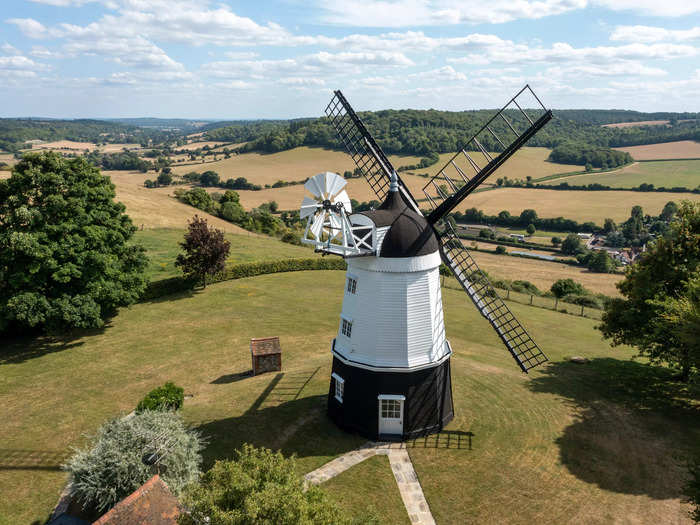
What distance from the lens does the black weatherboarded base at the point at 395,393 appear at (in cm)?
1897

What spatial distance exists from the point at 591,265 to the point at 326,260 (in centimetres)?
4099

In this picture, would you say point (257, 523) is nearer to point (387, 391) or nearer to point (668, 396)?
point (387, 391)

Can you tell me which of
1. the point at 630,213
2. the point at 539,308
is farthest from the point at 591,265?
the point at 630,213

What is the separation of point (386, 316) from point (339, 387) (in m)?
4.59

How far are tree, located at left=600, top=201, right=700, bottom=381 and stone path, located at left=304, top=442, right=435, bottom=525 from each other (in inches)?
556

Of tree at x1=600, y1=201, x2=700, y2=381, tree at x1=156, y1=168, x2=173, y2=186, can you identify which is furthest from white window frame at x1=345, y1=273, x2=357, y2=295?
tree at x1=156, y1=168, x2=173, y2=186

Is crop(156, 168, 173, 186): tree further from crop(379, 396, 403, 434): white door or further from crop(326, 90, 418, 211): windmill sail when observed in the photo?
crop(379, 396, 403, 434): white door

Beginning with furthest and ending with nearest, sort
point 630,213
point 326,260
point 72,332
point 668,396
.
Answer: point 630,213 < point 326,260 < point 72,332 < point 668,396

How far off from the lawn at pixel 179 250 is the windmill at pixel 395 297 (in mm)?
30077

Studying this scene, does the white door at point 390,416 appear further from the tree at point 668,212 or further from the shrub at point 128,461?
the tree at point 668,212

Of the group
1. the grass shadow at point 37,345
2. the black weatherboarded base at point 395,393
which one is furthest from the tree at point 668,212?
the grass shadow at point 37,345

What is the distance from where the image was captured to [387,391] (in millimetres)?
19000

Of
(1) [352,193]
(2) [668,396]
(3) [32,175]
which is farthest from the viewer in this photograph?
(1) [352,193]

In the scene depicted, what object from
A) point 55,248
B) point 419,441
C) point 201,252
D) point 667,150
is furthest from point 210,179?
point 667,150
